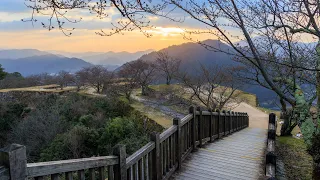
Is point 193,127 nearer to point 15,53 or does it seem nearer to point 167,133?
point 167,133

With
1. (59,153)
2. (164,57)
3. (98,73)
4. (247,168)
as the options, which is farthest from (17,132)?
(164,57)

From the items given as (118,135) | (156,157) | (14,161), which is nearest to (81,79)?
(118,135)

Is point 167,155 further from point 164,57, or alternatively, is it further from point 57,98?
→ point 164,57

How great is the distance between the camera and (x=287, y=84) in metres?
5.47

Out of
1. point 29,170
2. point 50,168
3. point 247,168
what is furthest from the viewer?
point 247,168

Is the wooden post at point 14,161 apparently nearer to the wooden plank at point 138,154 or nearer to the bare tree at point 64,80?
the wooden plank at point 138,154

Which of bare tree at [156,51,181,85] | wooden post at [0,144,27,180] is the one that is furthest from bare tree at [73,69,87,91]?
wooden post at [0,144,27,180]

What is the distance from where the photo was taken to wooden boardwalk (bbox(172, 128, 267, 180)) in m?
4.43

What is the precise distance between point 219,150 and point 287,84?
2.18 m

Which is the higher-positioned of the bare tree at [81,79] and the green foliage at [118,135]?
the bare tree at [81,79]

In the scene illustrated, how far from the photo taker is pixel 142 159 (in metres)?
3.35

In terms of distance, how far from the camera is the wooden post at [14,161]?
59.3 inches

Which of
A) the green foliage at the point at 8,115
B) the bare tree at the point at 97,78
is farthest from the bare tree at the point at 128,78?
the green foliage at the point at 8,115

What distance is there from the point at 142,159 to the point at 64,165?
1.50m
